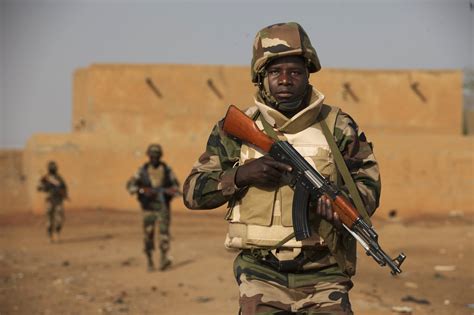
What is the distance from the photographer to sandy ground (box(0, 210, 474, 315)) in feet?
31.2

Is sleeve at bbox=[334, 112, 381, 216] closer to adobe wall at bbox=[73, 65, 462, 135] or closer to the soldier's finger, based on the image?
the soldier's finger

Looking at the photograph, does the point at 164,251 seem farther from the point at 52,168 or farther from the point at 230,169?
the point at 230,169

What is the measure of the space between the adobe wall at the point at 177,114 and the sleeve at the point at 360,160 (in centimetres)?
1804

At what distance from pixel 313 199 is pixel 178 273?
8.77 m

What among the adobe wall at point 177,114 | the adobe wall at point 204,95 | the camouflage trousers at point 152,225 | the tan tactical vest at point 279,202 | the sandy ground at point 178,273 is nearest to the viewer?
the tan tactical vest at point 279,202

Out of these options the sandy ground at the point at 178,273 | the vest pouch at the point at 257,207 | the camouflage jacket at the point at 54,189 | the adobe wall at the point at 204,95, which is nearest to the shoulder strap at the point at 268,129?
the vest pouch at the point at 257,207

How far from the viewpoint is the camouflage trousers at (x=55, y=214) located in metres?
17.0

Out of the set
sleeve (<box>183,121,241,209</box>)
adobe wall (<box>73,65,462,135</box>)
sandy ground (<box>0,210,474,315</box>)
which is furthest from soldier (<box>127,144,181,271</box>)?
adobe wall (<box>73,65,462,135</box>)

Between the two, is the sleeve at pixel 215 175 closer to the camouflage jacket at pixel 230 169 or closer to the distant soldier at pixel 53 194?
the camouflage jacket at pixel 230 169

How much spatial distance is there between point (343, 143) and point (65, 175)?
61.8 ft

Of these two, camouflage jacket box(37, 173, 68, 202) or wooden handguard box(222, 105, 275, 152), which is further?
camouflage jacket box(37, 173, 68, 202)

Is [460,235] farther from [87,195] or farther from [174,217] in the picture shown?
[87,195]

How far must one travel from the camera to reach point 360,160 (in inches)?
152

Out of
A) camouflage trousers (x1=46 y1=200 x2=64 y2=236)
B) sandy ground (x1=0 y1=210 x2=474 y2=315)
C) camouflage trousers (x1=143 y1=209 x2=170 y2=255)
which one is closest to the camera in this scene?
sandy ground (x1=0 y1=210 x2=474 y2=315)
